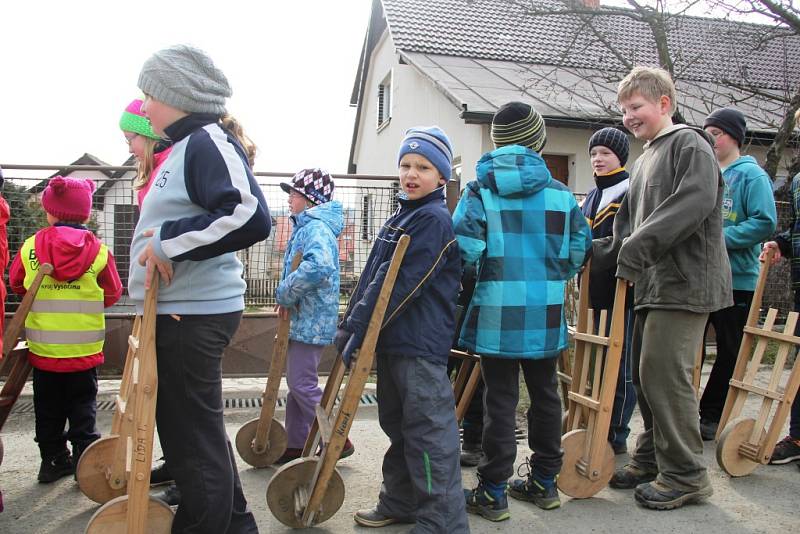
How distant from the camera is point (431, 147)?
10.0 feet

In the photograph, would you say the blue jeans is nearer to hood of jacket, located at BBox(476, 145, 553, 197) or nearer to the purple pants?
hood of jacket, located at BBox(476, 145, 553, 197)

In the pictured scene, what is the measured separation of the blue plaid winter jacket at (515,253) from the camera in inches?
123

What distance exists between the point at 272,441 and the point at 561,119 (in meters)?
9.23

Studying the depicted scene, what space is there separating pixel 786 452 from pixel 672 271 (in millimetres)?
1607

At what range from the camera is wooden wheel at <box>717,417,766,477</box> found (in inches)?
148

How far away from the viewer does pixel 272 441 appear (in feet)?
13.0

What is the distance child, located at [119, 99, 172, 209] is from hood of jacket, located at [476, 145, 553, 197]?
144 centimetres

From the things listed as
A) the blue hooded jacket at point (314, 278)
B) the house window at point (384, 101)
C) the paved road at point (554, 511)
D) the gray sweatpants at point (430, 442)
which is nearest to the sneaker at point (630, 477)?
the paved road at point (554, 511)

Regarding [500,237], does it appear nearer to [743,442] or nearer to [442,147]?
[442,147]

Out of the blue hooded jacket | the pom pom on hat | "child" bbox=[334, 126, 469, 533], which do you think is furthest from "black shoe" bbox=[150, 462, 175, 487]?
the pom pom on hat

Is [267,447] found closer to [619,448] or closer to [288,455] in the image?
[288,455]

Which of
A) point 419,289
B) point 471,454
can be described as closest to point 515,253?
point 419,289

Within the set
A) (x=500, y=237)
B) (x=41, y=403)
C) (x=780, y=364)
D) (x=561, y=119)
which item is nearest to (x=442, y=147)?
(x=500, y=237)

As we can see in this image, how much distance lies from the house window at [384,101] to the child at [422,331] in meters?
16.4
